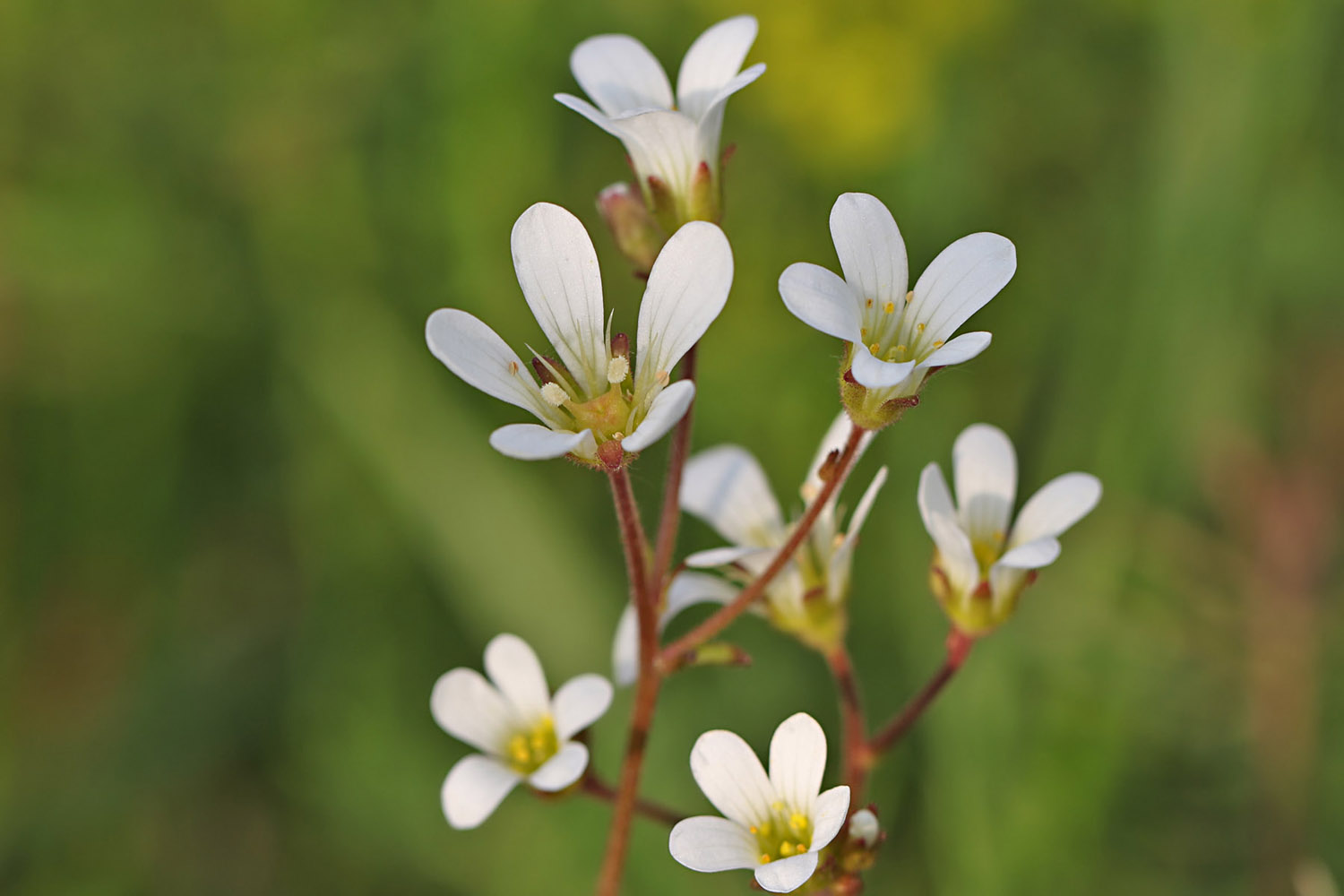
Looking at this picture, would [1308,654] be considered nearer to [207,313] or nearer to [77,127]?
[207,313]

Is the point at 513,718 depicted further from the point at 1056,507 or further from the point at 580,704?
the point at 1056,507

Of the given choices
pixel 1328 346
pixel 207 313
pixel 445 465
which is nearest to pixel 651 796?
pixel 445 465

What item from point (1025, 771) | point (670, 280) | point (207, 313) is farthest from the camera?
point (207, 313)

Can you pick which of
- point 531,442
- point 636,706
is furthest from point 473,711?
point 531,442

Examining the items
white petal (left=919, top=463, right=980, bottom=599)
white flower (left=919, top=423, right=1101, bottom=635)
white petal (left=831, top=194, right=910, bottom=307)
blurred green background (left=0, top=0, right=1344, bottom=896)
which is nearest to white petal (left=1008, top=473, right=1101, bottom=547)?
white flower (left=919, top=423, right=1101, bottom=635)

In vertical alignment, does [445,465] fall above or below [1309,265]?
below

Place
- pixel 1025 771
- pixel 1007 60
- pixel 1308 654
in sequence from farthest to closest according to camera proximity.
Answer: pixel 1007 60
pixel 1308 654
pixel 1025 771

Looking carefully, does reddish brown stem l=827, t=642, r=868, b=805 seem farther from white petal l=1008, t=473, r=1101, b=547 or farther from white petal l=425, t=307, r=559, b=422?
white petal l=425, t=307, r=559, b=422

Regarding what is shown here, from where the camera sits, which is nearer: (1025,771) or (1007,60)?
(1025,771)

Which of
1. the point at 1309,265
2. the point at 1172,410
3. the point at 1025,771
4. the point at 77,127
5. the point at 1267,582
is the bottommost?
the point at 1025,771
